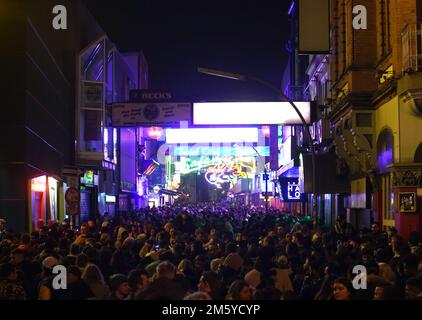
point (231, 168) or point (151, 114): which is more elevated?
point (151, 114)

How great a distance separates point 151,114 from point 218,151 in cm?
5434

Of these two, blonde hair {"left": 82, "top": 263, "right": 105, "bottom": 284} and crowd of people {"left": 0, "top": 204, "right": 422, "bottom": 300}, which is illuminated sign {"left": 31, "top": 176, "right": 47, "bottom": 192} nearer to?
crowd of people {"left": 0, "top": 204, "right": 422, "bottom": 300}

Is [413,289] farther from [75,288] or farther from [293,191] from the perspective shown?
[293,191]

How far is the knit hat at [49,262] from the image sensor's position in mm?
11861

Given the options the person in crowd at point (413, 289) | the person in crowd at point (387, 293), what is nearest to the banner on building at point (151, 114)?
the person in crowd at point (413, 289)

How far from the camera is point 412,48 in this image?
19203 millimetres

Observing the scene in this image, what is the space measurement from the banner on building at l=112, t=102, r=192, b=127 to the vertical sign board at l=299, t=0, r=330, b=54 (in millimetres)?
8072

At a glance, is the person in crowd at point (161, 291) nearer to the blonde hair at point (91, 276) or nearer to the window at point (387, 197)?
the blonde hair at point (91, 276)

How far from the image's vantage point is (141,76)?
3044 inches

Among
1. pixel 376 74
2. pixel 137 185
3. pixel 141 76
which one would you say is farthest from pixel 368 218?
pixel 141 76

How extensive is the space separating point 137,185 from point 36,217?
146 feet

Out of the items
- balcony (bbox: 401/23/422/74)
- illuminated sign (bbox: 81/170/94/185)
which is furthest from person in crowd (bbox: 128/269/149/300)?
illuminated sign (bbox: 81/170/94/185)

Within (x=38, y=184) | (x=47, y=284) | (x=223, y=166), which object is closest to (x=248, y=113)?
(x=38, y=184)
